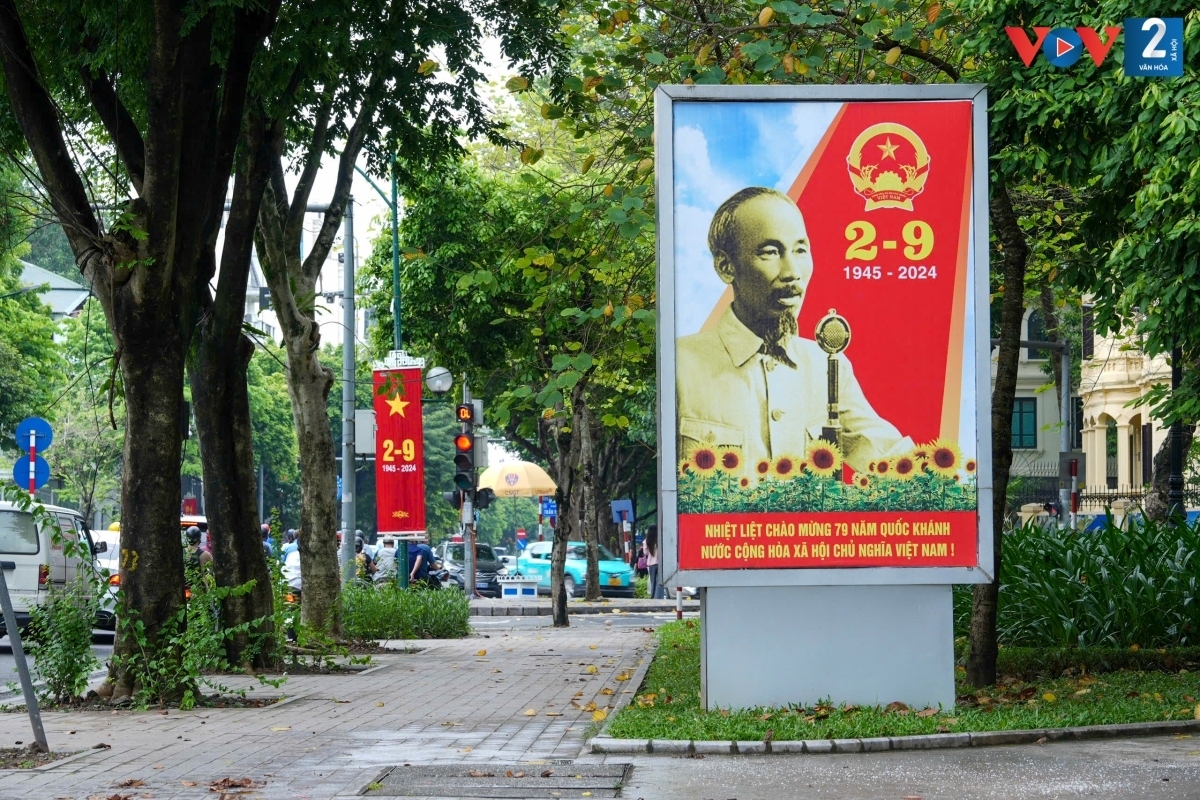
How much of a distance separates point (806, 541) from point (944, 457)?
45.4 inches

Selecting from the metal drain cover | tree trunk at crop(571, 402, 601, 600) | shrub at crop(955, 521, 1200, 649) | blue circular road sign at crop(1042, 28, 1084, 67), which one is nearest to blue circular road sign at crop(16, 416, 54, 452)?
tree trunk at crop(571, 402, 601, 600)

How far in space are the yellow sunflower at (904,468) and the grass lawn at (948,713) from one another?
5.21ft

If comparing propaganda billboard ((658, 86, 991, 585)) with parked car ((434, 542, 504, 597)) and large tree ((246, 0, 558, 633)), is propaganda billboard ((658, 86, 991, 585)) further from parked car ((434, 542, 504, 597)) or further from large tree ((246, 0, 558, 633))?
parked car ((434, 542, 504, 597))

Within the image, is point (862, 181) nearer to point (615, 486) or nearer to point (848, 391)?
point (848, 391)

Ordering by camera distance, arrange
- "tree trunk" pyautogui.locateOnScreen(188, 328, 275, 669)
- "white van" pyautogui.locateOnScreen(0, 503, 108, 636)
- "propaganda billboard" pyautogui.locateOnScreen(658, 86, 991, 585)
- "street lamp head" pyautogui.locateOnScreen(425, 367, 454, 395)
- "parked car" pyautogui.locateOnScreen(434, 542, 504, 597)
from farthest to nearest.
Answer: "parked car" pyautogui.locateOnScreen(434, 542, 504, 597) < "street lamp head" pyautogui.locateOnScreen(425, 367, 454, 395) < "white van" pyautogui.locateOnScreen(0, 503, 108, 636) < "tree trunk" pyautogui.locateOnScreen(188, 328, 275, 669) < "propaganda billboard" pyautogui.locateOnScreen(658, 86, 991, 585)

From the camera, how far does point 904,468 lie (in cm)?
1100

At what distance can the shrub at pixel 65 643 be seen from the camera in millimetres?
12242

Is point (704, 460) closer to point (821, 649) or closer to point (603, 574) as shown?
point (821, 649)

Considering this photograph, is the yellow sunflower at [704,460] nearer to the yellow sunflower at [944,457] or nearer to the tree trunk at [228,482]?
the yellow sunflower at [944,457]

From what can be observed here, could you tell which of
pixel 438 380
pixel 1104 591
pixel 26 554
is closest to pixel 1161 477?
pixel 1104 591

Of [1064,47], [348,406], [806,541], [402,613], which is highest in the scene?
[1064,47]

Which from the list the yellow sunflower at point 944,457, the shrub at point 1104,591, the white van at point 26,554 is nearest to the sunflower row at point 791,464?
the yellow sunflower at point 944,457

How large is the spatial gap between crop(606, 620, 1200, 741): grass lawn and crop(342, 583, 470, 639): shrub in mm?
8214

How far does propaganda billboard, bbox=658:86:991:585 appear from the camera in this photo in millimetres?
10945
